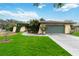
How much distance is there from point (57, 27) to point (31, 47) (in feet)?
5.16

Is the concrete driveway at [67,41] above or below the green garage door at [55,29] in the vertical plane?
below

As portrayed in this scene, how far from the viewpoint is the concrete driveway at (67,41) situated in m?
8.09

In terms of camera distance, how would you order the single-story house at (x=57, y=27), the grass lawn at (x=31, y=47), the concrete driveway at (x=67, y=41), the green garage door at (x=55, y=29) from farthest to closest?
the green garage door at (x=55, y=29)
the single-story house at (x=57, y=27)
the concrete driveway at (x=67, y=41)
the grass lawn at (x=31, y=47)

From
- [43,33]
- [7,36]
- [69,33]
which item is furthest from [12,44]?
[69,33]

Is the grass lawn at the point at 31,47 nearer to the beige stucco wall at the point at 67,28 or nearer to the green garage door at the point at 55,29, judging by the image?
the green garage door at the point at 55,29

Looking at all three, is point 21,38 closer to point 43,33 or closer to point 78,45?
point 43,33

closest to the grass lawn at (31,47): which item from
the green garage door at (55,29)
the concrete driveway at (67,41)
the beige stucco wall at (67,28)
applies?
the concrete driveway at (67,41)

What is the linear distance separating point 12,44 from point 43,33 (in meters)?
1.49

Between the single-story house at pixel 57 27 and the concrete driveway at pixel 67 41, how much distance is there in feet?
0.78

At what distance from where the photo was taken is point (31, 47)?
325 inches

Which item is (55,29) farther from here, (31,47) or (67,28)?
(31,47)

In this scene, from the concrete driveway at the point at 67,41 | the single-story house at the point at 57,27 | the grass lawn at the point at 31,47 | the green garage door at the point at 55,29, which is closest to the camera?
the grass lawn at the point at 31,47

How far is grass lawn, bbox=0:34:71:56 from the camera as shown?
7829 millimetres

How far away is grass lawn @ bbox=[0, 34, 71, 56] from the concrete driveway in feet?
0.78
